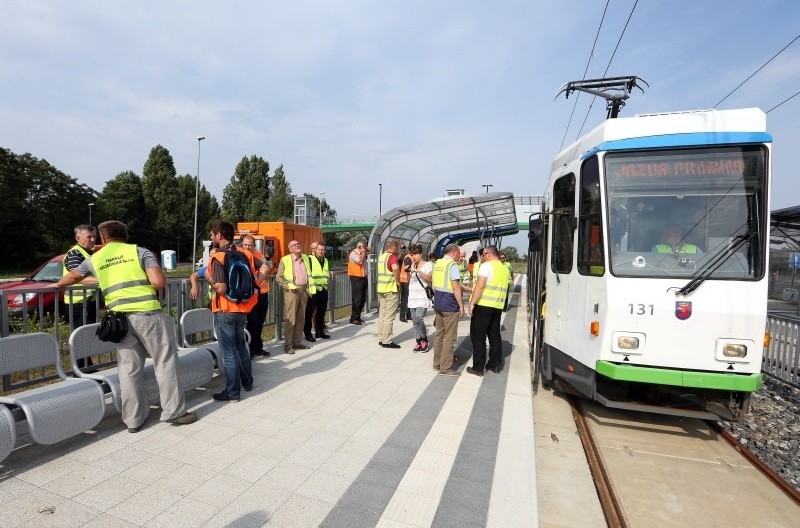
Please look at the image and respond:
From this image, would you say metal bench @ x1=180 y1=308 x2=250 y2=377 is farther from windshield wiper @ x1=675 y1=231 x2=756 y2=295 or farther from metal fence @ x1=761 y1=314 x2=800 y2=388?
metal fence @ x1=761 y1=314 x2=800 y2=388

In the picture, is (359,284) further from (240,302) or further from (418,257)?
(240,302)

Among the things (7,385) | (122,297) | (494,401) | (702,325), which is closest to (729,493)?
(702,325)

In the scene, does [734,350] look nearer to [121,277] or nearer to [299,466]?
[299,466]

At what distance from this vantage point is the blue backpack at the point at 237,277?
4.52 meters

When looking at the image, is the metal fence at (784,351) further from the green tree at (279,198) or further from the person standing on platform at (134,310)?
the green tree at (279,198)

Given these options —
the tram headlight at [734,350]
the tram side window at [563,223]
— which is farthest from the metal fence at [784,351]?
the tram side window at [563,223]

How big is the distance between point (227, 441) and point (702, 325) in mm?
4528

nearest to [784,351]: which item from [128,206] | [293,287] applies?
[293,287]

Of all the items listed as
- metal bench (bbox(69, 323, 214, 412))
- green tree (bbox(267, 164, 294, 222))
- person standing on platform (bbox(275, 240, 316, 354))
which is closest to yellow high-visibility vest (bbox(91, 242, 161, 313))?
metal bench (bbox(69, 323, 214, 412))

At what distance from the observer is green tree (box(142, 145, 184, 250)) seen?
5488 centimetres

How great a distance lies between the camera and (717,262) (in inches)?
163

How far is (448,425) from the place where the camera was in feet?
14.3

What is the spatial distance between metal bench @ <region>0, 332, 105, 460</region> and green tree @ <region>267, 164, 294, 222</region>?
53.1 m

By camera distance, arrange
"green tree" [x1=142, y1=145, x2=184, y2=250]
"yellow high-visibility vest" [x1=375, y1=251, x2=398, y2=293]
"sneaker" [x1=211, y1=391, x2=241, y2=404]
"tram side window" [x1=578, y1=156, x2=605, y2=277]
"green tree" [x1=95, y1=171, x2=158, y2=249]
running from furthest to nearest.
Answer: "green tree" [x1=142, y1=145, x2=184, y2=250] → "green tree" [x1=95, y1=171, x2=158, y2=249] → "yellow high-visibility vest" [x1=375, y1=251, x2=398, y2=293] → "sneaker" [x1=211, y1=391, x2=241, y2=404] → "tram side window" [x1=578, y1=156, x2=605, y2=277]
